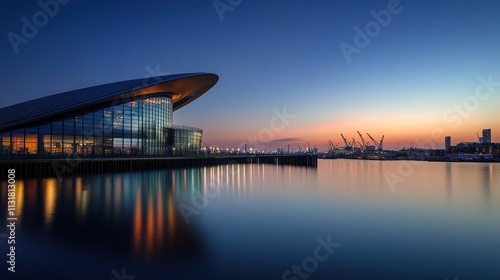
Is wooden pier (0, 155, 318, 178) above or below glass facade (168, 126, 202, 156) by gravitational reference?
below

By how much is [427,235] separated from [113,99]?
122ft

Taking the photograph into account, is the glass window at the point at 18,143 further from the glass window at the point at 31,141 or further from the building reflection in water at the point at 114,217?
the building reflection in water at the point at 114,217

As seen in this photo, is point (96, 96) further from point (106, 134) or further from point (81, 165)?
point (81, 165)

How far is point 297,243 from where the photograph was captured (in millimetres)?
10328

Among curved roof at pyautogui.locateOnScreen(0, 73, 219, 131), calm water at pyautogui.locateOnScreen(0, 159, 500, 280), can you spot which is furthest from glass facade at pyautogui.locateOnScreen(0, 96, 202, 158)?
calm water at pyautogui.locateOnScreen(0, 159, 500, 280)

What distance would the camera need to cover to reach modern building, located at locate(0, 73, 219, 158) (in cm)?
3175

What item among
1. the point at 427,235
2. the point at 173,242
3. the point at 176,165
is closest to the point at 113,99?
the point at 176,165

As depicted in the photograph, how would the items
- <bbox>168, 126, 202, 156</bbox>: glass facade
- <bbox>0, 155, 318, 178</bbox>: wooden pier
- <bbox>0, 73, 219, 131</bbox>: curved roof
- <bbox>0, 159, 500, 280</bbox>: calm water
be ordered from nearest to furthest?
<bbox>0, 159, 500, 280</bbox>: calm water
<bbox>0, 155, 318, 178</bbox>: wooden pier
<bbox>0, 73, 219, 131</bbox>: curved roof
<bbox>168, 126, 202, 156</bbox>: glass facade

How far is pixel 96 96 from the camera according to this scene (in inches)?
1457

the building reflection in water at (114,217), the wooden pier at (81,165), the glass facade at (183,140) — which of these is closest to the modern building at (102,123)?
the glass facade at (183,140)

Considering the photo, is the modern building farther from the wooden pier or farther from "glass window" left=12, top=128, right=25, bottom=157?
the wooden pier

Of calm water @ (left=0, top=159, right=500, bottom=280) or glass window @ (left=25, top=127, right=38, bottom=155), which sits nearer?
calm water @ (left=0, top=159, right=500, bottom=280)

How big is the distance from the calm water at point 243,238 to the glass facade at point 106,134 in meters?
15.7

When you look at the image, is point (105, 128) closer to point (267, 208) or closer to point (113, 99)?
point (113, 99)
